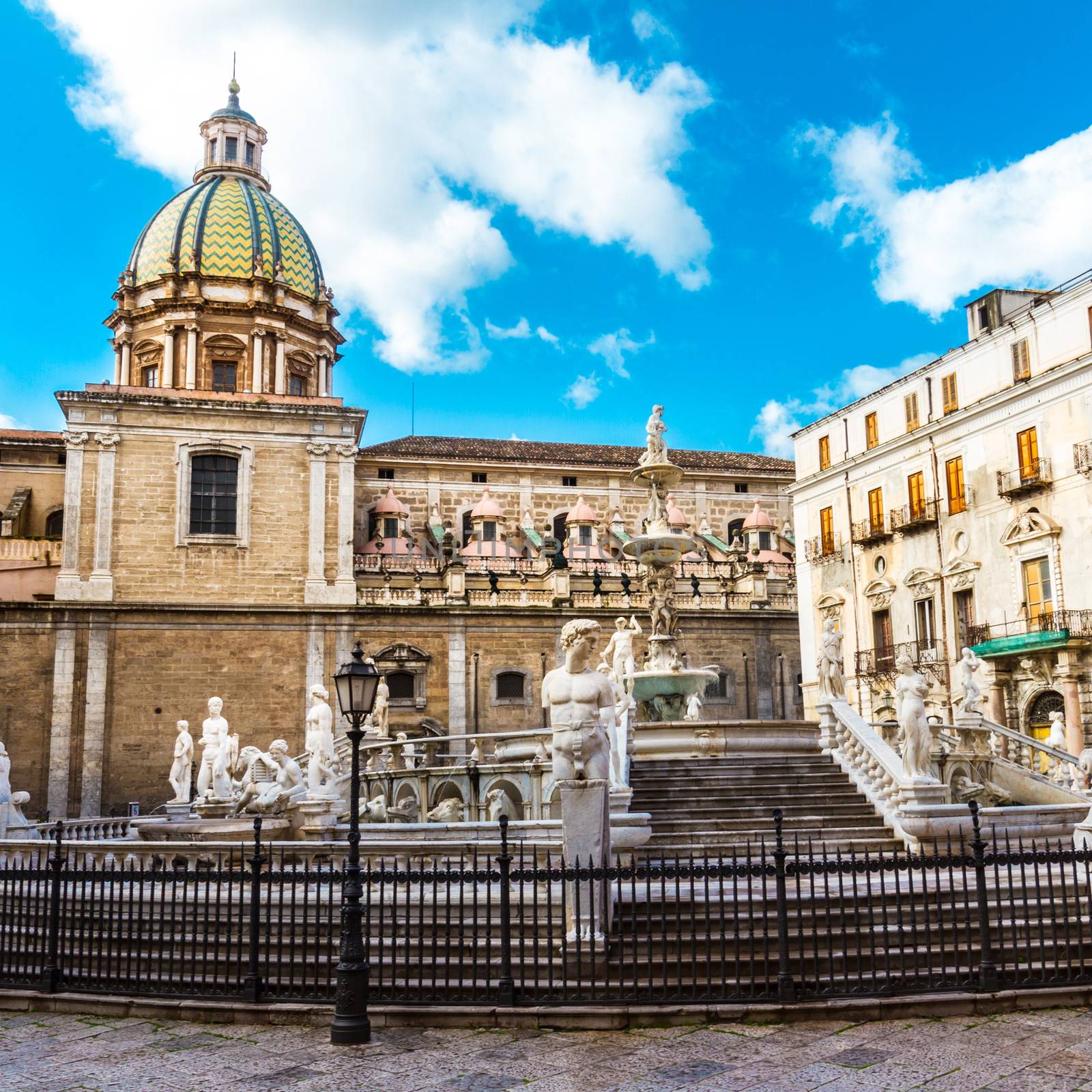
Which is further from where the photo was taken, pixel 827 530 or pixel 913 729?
pixel 827 530

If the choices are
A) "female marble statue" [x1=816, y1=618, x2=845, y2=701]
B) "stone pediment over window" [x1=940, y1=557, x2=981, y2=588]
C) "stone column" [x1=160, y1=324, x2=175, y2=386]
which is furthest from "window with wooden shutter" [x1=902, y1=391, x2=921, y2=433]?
"stone column" [x1=160, y1=324, x2=175, y2=386]

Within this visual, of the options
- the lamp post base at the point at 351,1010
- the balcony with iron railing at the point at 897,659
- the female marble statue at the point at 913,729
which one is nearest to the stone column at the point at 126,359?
the balcony with iron railing at the point at 897,659

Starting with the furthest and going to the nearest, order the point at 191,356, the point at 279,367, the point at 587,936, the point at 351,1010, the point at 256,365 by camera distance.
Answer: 1. the point at 279,367
2. the point at 256,365
3. the point at 191,356
4. the point at 587,936
5. the point at 351,1010

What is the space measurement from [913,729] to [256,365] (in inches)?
1270

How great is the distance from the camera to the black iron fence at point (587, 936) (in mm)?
8062

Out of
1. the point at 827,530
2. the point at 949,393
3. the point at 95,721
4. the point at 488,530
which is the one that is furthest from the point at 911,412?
the point at 95,721

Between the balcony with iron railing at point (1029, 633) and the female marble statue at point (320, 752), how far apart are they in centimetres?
1808

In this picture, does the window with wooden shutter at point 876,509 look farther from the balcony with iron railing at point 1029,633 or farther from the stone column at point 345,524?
the stone column at point 345,524

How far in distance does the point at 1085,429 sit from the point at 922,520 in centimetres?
567

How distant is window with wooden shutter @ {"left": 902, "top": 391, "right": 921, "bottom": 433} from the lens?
33500mm

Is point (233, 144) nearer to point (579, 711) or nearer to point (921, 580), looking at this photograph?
point (921, 580)

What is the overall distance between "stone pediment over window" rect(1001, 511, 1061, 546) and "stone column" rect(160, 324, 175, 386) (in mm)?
28097

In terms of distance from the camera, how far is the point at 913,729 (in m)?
13.9

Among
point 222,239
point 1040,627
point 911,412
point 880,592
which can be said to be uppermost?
point 222,239
